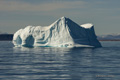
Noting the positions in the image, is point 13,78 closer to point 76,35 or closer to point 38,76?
point 38,76

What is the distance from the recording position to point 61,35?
5956 centimetres

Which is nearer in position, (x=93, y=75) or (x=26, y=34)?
(x=93, y=75)

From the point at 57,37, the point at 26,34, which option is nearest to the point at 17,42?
the point at 26,34

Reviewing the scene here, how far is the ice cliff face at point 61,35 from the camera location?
59.0 meters

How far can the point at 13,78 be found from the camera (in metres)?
17.3

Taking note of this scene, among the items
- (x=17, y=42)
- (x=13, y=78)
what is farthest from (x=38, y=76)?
(x=17, y=42)

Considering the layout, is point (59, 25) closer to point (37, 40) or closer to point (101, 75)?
point (37, 40)

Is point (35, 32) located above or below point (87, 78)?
above

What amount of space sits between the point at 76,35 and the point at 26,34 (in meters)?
11.3

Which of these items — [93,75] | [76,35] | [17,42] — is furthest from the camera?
[17,42]

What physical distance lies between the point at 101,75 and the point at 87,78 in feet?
5.25

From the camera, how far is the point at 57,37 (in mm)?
60000

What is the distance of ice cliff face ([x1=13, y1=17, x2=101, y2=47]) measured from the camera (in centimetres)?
5900

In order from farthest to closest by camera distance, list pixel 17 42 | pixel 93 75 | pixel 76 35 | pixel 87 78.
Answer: pixel 17 42, pixel 76 35, pixel 93 75, pixel 87 78
